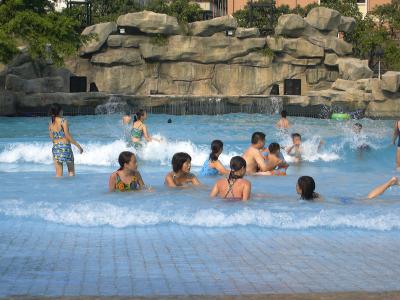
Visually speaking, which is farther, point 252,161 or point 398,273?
point 252,161

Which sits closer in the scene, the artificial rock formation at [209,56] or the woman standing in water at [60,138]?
the woman standing in water at [60,138]

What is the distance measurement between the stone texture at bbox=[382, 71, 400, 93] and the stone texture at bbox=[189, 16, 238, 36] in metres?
10.5

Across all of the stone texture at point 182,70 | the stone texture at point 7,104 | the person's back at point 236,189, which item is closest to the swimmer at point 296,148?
the person's back at point 236,189

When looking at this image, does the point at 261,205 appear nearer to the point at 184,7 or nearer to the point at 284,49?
the point at 284,49

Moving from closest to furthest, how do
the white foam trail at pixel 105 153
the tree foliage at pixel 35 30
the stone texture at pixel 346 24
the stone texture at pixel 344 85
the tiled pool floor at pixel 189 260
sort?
the tiled pool floor at pixel 189 260 → the white foam trail at pixel 105 153 → the tree foliage at pixel 35 30 → the stone texture at pixel 344 85 → the stone texture at pixel 346 24

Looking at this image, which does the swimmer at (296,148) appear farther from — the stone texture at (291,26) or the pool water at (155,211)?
the stone texture at (291,26)

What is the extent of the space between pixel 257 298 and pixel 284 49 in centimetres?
3605

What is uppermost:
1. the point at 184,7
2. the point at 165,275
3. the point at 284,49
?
the point at 184,7

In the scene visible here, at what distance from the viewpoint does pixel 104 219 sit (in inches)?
349

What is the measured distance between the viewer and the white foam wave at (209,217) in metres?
8.60

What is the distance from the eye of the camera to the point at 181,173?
10.9 m

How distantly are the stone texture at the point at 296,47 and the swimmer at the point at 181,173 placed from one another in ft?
98.8

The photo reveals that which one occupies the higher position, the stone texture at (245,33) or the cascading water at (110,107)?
the stone texture at (245,33)

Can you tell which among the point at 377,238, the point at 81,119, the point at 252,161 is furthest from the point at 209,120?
the point at 377,238
